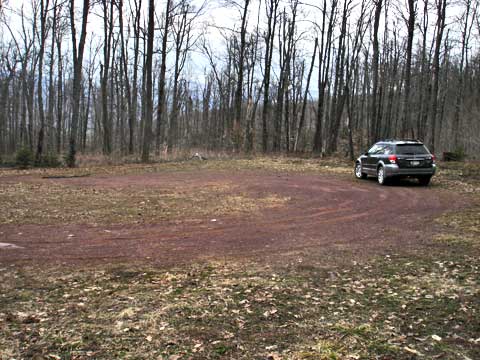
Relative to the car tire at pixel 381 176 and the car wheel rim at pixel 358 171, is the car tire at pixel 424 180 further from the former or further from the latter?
the car wheel rim at pixel 358 171

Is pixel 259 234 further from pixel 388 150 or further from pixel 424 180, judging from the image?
pixel 424 180

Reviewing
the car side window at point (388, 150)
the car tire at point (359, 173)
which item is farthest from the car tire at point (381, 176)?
the car tire at point (359, 173)

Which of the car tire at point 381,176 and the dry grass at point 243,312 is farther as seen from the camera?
the car tire at point 381,176

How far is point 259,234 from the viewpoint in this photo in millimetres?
8070

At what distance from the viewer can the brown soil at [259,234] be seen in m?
6.68

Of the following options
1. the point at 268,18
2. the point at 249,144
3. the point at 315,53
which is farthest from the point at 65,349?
the point at 315,53

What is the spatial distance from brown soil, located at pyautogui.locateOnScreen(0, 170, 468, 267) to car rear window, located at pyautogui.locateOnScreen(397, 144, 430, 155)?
2.43 metres

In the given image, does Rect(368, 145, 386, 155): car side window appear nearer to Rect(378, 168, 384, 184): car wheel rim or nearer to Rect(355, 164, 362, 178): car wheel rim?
Rect(378, 168, 384, 184): car wheel rim

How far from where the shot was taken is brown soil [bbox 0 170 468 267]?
6.68 meters

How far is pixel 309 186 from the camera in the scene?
15.0 metres

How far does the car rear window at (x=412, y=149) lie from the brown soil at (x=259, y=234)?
7.98ft

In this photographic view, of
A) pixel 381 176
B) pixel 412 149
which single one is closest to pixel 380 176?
pixel 381 176

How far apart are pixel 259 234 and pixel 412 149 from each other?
931cm

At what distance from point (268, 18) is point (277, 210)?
→ 28440 millimetres
